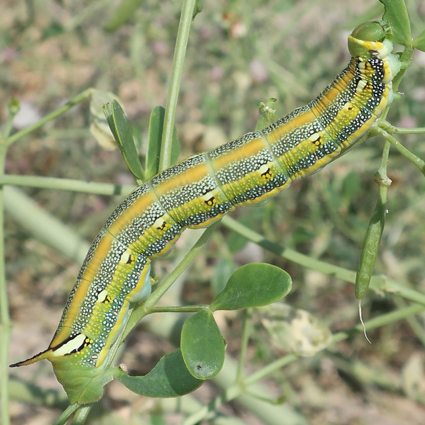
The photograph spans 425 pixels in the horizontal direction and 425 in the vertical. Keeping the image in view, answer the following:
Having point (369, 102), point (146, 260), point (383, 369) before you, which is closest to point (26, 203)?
point (146, 260)

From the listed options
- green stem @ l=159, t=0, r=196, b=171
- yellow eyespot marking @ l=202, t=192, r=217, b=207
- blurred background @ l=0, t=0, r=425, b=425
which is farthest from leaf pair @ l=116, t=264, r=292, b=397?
blurred background @ l=0, t=0, r=425, b=425

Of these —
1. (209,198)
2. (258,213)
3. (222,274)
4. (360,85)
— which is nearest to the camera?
(360,85)

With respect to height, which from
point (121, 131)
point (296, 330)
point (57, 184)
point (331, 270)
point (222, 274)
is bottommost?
point (222, 274)

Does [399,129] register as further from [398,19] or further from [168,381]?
[168,381]

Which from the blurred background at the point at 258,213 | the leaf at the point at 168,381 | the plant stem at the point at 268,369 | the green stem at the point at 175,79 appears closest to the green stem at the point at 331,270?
the plant stem at the point at 268,369

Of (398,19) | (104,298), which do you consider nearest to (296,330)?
(104,298)

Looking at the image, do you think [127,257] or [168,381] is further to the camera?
[127,257]

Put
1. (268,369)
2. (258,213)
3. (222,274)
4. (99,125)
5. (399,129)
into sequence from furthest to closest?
(258,213)
(222,274)
(99,125)
(268,369)
(399,129)
